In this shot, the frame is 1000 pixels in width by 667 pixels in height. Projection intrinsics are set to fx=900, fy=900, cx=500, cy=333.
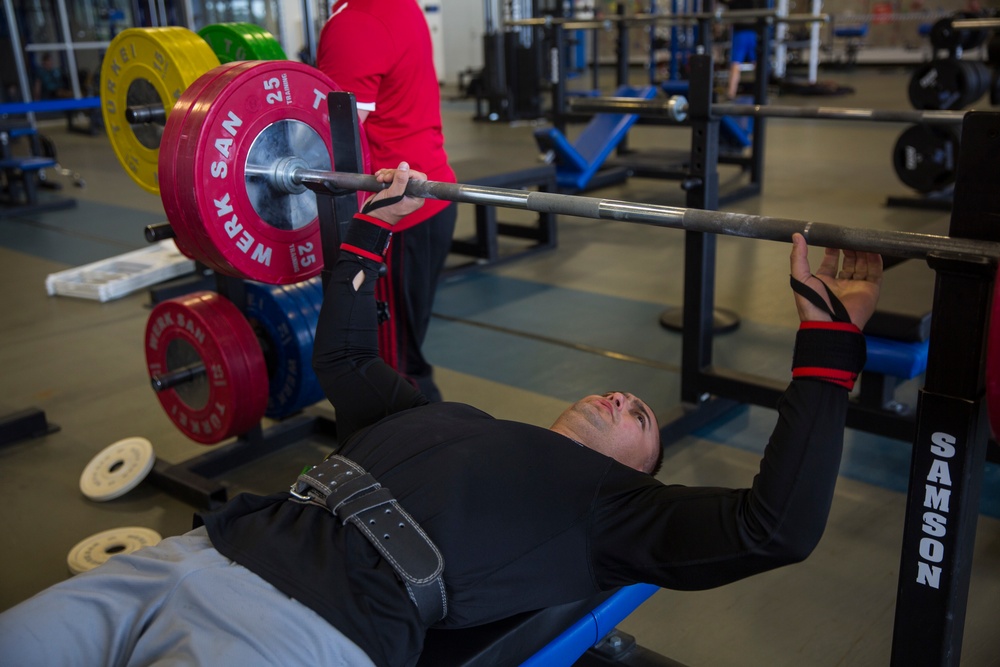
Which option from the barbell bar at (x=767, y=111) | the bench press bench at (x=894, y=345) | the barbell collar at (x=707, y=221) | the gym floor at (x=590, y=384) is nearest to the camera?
the barbell collar at (x=707, y=221)

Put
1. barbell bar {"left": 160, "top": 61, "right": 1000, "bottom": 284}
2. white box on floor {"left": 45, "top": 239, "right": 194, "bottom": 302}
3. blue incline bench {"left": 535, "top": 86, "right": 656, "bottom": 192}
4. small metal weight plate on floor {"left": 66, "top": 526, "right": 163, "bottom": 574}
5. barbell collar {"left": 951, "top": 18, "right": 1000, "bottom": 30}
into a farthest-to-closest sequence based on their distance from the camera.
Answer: blue incline bench {"left": 535, "top": 86, "right": 656, "bottom": 192} → barbell collar {"left": 951, "top": 18, "right": 1000, "bottom": 30} → white box on floor {"left": 45, "top": 239, "right": 194, "bottom": 302} → small metal weight plate on floor {"left": 66, "top": 526, "right": 163, "bottom": 574} → barbell bar {"left": 160, "top": 61, "right": 1000, "bottom": 284}

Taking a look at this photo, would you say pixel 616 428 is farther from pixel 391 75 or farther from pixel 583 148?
pixel 583 148

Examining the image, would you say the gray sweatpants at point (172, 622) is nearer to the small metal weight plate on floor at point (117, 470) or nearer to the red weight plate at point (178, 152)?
the red weight plate at point (178, 152)

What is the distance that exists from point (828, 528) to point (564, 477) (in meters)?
1.16

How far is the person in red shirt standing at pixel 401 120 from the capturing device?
6.86ft

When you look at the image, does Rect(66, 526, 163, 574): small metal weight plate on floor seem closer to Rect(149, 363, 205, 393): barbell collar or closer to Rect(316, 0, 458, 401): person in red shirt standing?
Rect(149, 363, 205, 393): barbell collar

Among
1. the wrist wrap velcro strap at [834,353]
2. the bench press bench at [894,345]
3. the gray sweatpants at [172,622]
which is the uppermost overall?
the wrist wrap velcro strap at [834,353]

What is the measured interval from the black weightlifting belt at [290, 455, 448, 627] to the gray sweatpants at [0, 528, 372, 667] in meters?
0.11

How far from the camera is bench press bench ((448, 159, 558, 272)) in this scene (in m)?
4.39

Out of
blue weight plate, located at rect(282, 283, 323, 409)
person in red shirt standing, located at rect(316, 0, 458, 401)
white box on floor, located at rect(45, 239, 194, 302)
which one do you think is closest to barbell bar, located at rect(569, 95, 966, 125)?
person in red shirt standing, located at rect(316, 0, 458, 401)

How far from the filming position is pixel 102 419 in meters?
2.95

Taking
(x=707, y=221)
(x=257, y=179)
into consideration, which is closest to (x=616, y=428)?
(x=707, y=221)

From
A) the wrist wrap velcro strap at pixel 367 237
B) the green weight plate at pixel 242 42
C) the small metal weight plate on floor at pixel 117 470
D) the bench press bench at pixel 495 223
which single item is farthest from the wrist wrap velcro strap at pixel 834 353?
the bench press bench at pixel 495 223

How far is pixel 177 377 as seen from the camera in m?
2.27
